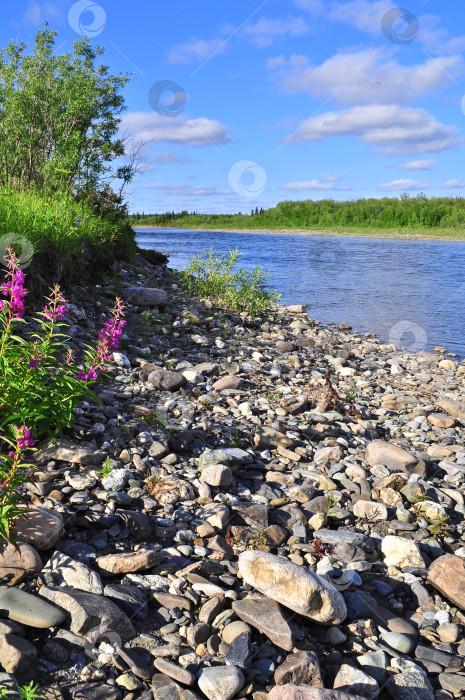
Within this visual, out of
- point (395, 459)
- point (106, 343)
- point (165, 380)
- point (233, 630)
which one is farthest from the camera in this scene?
point (165, 380)

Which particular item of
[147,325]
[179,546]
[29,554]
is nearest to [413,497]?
[179,546]

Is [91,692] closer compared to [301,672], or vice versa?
[91,692]

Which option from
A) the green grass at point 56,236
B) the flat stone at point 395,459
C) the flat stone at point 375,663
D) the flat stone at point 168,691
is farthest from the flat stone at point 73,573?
the green grass at point 56,236

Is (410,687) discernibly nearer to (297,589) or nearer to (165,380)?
(297,589)

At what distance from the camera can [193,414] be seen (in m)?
5.36

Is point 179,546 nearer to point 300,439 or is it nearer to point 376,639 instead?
point 376,639

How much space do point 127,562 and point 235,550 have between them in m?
0.76

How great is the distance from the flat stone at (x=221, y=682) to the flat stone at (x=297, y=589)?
1.66ft

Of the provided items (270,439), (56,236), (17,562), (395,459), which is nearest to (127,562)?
(17,562)

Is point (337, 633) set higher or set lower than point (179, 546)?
lower

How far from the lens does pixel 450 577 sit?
341 cm

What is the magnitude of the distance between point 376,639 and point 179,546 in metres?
1.27

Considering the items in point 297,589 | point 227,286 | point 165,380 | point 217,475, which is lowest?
point 297,589

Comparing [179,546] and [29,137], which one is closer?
[179,546]
